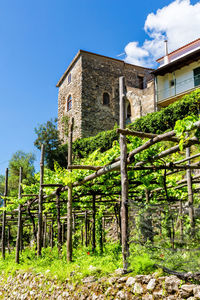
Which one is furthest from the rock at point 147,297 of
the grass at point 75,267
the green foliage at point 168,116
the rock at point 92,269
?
the green foliage at point 168,116

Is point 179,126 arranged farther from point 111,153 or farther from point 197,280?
point 111,153

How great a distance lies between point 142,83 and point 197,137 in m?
25.3

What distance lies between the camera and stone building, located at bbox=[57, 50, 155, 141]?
2398cm

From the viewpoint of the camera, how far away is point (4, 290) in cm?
844

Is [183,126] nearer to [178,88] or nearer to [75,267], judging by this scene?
[75,267]

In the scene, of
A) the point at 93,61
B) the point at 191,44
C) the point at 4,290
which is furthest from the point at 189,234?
the point at 93,61

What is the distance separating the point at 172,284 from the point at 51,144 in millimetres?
20250

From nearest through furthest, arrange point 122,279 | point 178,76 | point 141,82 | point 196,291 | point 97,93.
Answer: point 196,291 → point 122,279 → point 178,76 → point 97,93 → point 141,82

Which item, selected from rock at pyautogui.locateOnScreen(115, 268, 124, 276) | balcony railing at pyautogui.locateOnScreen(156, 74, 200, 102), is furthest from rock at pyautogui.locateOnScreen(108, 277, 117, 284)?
balcony railing at pyautogui.locateOnScreen(156, 74, 200, 102)

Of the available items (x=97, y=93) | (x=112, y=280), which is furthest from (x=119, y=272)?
(x=97, y=93)

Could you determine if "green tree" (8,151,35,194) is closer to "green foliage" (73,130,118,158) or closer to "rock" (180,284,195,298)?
"green foliage" (73,130,118,158)

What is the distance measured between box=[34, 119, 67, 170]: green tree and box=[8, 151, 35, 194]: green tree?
6.82 ft

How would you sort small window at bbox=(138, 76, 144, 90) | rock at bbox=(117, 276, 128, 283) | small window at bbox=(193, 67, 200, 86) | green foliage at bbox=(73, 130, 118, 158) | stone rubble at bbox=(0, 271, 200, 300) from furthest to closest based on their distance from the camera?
small window at bbox=(138, 76, 144, 90)
small window at bbox=(193, 67, 200, 86)
green foliage at bbox=(73, 130, 118, 158)
rock at bbox=(117, 276, 128, 283)
stone rubble at bbox=(0, 271, 200, 300)

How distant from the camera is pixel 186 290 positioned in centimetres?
329
